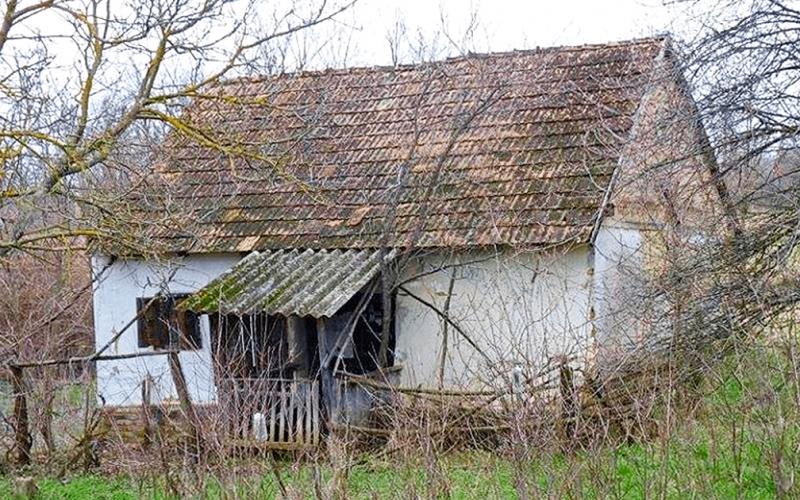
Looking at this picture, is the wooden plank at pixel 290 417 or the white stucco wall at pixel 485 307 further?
the white stucco wall at pixel 485 307

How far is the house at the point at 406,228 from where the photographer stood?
12.3 meters

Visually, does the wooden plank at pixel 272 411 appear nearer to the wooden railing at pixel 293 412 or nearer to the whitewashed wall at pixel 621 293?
the wooden railing at pixel 293 412

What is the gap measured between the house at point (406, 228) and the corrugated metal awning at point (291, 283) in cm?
3

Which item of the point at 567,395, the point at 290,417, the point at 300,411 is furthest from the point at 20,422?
the point at 567,395

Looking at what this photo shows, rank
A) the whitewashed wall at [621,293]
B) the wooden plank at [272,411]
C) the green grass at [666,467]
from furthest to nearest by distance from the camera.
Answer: the wooden plank at [272,411] → the whitewashed wall at [621,293] → the green grass at [666,467]

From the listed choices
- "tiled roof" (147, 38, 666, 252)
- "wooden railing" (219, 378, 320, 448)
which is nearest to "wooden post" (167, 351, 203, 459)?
"wooden railing" (219, 378, 320, 448)

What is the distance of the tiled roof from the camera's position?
13094mm

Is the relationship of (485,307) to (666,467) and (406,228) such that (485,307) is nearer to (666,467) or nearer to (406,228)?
(406,228)

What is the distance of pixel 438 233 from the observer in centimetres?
1330

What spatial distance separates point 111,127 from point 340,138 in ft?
18.0

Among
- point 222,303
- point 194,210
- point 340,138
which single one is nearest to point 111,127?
point 222,303

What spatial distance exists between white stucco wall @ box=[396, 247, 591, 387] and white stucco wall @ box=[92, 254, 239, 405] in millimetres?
2925

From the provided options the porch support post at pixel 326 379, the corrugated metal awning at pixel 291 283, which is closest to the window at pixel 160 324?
the corrugated metal awning at pixel 291 283

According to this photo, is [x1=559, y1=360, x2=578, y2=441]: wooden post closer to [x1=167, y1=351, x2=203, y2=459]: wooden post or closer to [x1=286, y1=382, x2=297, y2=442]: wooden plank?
[x1=167, y1=351, x2=203, y2=459]: wooden post
